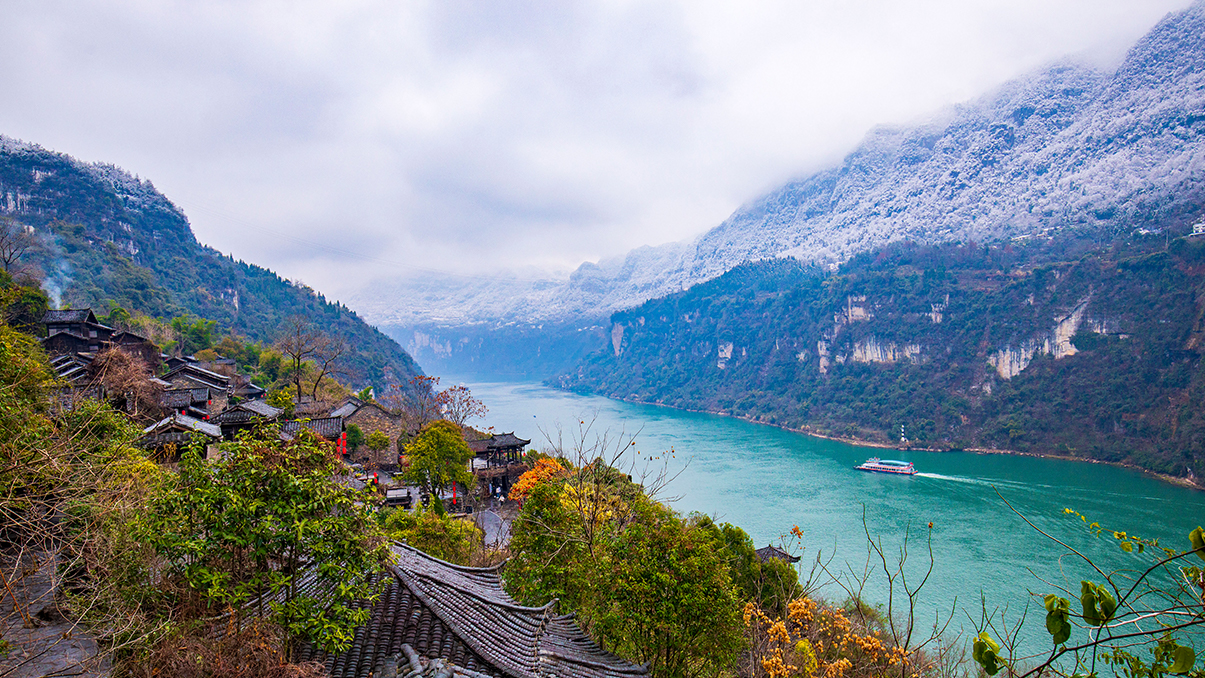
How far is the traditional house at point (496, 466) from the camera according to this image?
80.0 feet

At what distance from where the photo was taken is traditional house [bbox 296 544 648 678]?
5.29 m

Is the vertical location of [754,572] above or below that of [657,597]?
below

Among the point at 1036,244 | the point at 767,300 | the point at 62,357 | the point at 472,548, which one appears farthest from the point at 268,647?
the point at 767,300

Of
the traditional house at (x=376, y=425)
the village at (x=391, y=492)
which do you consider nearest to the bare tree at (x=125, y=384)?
the village at (x=391, y=492)

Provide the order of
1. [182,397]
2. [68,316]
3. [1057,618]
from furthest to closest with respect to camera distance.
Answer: [68,316], [182,397], [1057,618]

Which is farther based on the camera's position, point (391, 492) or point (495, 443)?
point (495, 443)

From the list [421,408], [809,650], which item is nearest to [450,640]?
[809,650]

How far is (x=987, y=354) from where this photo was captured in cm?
5634

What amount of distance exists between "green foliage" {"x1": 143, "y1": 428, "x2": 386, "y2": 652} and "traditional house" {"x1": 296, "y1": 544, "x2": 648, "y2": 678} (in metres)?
0.28

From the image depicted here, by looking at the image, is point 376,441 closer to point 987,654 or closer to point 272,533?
point 272,533

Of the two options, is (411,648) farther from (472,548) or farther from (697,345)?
(697,345)

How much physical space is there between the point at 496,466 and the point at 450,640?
65.4ft

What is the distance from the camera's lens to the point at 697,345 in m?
101

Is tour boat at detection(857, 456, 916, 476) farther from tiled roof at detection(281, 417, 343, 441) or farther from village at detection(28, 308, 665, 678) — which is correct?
tiled roof at detection(281, 417, 343, 441)
